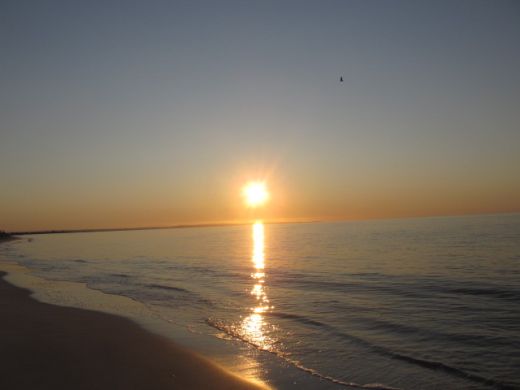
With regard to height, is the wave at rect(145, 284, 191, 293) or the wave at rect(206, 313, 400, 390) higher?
the wave at rect(206, 313, 400, 390)

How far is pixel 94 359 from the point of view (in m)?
10.5

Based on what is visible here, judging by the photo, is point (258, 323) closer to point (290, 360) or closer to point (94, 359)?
point (290, 360)

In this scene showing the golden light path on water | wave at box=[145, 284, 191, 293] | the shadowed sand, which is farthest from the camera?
wave at box=[145, 284, 191, 293]

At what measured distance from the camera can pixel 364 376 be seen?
389 inches

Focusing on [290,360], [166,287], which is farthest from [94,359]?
[166,287]

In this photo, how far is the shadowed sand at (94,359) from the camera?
350 inches

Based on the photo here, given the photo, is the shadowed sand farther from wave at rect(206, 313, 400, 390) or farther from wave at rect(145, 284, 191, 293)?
wave at rect(145, 284, 191, 293)

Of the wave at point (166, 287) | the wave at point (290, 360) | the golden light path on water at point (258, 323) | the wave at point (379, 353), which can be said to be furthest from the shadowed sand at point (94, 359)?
the wave at point (166, 287)

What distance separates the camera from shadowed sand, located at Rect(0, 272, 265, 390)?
888 cm

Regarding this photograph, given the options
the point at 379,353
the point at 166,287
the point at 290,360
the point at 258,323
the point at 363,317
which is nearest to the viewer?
the point at 290,360

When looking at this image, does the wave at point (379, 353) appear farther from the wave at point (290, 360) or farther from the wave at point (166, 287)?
the wave at point (166, 287)

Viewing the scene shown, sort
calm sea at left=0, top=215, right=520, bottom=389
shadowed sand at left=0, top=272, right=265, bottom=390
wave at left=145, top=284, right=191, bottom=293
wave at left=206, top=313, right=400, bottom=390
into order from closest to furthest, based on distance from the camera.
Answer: shadowed sand at left=0, top=272, right=265, bottom=390, wave at left=206, top=313, right=400, bottom=390, calm sea at left=0, top=215, right=520, bottom=389, wave at left=145, top=284, right=191, bottom=293

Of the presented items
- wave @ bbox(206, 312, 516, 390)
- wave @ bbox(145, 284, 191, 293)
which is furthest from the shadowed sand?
wave @ bbox(145, 284, 191, 293)

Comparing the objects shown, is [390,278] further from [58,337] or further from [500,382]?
[58,337]
